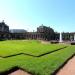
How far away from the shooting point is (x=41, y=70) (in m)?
12.8

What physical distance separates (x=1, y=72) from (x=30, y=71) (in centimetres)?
226

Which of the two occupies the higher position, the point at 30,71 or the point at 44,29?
the point at 44,29

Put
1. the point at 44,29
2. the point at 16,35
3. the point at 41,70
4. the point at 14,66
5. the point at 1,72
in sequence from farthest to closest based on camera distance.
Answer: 1. the point at 44,29
2. the point at 16,35
3. the point at 14,66
4. the point at 41,70
5. the point at 1,72

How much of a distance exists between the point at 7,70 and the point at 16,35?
94.8 metres

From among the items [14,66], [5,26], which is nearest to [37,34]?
[5,26]

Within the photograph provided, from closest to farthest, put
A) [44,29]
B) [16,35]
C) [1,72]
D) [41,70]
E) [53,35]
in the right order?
1. [1,72]
2. [41,70]
3. [16,35]
4. [53,35]
5. [44,29]

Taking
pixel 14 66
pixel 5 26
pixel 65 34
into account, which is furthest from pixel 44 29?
pixel 14 66

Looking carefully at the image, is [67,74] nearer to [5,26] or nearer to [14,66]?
[14,66]

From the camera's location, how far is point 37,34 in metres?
111

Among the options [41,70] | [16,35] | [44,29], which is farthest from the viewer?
[44,29]

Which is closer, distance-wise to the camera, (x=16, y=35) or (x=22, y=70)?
(x=22, y=70)

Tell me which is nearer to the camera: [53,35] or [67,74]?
[67,74]

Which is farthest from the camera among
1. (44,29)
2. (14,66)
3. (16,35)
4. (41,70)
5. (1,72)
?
(44,29)

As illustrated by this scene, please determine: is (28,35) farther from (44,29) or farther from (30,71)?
(30,71)
